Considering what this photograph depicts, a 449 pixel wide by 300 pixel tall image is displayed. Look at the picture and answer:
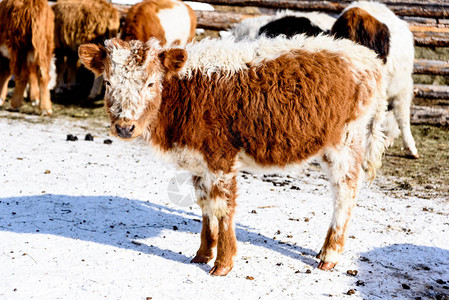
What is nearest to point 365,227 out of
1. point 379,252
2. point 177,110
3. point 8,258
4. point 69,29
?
point 379,252

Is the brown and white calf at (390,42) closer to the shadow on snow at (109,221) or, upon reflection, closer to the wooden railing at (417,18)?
the wooden railing at (417,18)

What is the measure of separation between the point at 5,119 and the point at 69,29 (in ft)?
9.98

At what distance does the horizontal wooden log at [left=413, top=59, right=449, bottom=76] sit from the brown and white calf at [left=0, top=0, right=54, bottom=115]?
683 cm

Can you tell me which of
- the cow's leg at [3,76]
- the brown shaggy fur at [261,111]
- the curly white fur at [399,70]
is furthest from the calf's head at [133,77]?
the cow's leg at [3,76]

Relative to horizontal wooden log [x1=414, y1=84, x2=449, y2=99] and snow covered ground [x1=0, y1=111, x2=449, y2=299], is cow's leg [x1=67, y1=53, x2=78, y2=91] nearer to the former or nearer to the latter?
snow covered ground [x1=0, y1=111, x2=449, y2=299]

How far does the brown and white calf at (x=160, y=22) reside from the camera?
373 inches

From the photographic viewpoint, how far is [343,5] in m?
10.7

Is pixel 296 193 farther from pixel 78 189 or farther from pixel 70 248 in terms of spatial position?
pixel 70 248

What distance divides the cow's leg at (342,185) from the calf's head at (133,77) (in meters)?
1.43

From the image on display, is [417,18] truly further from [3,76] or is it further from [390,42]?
[3,76]

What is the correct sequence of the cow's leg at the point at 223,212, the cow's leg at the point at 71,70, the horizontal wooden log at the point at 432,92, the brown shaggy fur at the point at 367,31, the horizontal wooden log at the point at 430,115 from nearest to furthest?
the cow's leg at the point at 223,212 < the brown shaggy fur at the point at 367,31 < the horizontal wooden log at the point at 430,115 < the horizontal wooden log at the point at 432,92 < the cow's leg at the point at 71,70

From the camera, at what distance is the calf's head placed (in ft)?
12.0

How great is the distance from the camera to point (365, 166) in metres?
4.43

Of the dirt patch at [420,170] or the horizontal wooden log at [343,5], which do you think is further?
the horizontal wooden log at [343,5]
